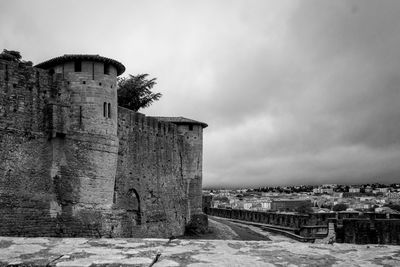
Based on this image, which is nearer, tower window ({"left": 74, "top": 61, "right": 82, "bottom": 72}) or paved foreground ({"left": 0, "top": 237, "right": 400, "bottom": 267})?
paved foreground ({"left": 0, "top": 237, "right": 400, "bottom": 267})

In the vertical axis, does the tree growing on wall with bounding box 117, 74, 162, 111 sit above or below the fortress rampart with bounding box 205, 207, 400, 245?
above

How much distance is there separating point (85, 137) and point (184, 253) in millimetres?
16249

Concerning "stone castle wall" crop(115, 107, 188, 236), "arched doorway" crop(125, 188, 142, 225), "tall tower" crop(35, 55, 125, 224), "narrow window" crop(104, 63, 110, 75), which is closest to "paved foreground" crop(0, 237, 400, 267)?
"tall tower" crop(35, 55, 125, 224)

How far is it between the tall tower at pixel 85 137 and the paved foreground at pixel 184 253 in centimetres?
1467

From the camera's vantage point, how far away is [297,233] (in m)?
38.9

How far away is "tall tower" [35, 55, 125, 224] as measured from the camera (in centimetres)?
1841

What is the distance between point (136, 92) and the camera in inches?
1542

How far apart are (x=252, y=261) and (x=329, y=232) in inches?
1453

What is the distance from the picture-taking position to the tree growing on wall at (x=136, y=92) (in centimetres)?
3828

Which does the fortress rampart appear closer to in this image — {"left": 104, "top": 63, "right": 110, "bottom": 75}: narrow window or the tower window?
{"left": 104, "top": 63, "right": 110, "bottom": 75}: narrow window

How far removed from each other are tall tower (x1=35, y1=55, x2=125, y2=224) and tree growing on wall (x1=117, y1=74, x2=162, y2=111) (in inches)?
696

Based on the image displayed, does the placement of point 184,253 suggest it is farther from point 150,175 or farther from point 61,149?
point 150,175

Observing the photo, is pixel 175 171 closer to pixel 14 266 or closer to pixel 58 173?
pixel 58 173

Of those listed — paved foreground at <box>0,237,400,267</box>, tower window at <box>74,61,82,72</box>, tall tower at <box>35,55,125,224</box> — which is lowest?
paved foreground at <box>0,237,400,267</box>
